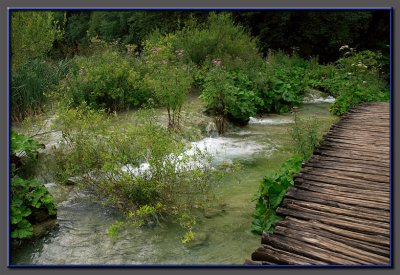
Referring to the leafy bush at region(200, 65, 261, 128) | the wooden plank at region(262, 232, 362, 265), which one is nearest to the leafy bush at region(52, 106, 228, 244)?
the wooden plank at region(262, 232, 362, 265)

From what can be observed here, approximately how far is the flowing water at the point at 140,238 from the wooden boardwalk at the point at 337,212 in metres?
0.76

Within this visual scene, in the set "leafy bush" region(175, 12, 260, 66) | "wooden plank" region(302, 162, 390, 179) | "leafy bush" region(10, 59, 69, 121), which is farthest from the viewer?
"leafy bush" region(175, 12, 260, 66)

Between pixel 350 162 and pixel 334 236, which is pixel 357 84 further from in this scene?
pixel 334 236

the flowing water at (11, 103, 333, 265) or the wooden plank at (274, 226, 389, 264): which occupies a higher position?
the wooden plank at (274, 226, 389, 264)

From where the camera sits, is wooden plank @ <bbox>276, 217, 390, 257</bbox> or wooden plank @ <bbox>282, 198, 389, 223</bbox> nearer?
wooden plank @ <bbox>276, 217, 390, 257</bbox>

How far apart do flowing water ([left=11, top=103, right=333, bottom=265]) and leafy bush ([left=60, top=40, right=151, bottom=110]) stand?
4.02 meters

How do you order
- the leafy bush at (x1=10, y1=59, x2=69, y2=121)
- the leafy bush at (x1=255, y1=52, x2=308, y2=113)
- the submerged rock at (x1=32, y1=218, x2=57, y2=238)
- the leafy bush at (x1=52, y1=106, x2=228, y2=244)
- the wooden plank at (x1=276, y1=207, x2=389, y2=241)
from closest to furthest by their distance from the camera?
the wooden plank at (x1=276, y1=207, x2=389, y2=241) → the submerged rock at (x1=32, y1=218, x2=57, y2=238) → the leafy bush at (x1=52, y1=106, x2=228, y2=244) → the leafy bush at (x1=10, y1=59, x2=69, y2=121) → the leafy bush at (x1=255, y1=52, x2=308, y2=113)

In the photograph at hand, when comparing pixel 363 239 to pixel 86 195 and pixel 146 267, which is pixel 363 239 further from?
pixel 86 195

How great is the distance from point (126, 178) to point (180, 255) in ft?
3.68

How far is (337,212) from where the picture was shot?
3.86m

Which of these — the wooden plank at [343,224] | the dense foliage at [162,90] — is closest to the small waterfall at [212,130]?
the dense foliage at [162,90]

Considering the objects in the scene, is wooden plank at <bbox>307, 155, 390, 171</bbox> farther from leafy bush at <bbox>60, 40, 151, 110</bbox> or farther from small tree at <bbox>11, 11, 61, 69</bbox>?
leafy bush at <bbox>60, 40, 151, 110</bbox>

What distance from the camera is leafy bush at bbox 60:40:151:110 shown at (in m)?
9.70

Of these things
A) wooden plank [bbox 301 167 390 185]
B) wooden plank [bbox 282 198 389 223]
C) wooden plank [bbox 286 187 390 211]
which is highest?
wooden plank [bbox 301 167 390 185]
